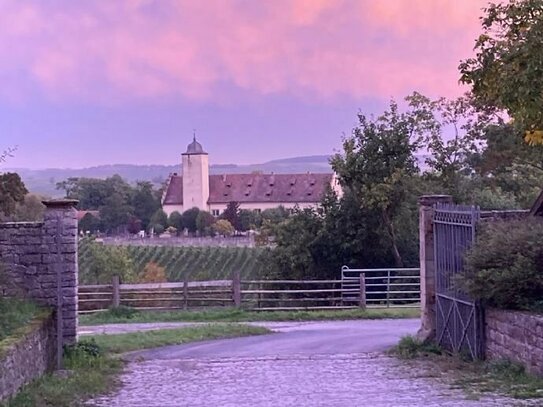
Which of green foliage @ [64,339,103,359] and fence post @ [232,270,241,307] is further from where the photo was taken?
fence post @ [232,270,241,307]

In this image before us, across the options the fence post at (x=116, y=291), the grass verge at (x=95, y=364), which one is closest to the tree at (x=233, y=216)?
the fence post at (x=116, y=291)

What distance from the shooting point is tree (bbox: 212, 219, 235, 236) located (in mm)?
101125

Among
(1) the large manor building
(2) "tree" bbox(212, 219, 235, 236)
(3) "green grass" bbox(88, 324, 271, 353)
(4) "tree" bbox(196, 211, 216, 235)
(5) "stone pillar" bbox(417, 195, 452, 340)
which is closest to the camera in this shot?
(5) "stone pillar" bbox(417, 195, 452, 340)

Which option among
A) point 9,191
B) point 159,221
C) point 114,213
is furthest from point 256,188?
point 9,191

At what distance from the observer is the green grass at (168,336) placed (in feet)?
62.8

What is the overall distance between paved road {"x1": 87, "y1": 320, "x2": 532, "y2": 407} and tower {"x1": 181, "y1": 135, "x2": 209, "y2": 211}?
112524mm

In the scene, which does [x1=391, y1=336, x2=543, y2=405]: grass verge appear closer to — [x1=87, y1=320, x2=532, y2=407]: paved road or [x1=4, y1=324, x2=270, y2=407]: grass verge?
[x1=87, y1=320, x2=532, y2=407]: paved road

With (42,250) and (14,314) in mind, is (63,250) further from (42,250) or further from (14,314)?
(14,314)

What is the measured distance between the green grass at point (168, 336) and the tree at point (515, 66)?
854 cm

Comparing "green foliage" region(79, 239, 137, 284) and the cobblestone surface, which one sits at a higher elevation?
"green foliage" region(79, 239, 137, 284)

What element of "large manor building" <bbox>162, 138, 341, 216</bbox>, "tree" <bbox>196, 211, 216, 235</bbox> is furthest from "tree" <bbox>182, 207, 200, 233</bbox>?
"large manor building" <bbox>162, 138, 341, 216</bbox>

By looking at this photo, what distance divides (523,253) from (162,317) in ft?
50.1

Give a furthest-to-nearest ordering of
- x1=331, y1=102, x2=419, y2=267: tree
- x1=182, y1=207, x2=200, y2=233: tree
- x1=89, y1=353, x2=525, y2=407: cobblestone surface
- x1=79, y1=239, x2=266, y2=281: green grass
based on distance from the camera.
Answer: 1. x1=182, y1=207, x2=200, y2=233: tree
2. x1=79, y1=239, x2=266, y2=281: green grass
3. x1=331, y1=102, x2=419, y2=267: tree
4. x1=89, y1=353, x2=525, y2=407: cobblestone surface

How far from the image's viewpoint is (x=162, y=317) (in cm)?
2781
